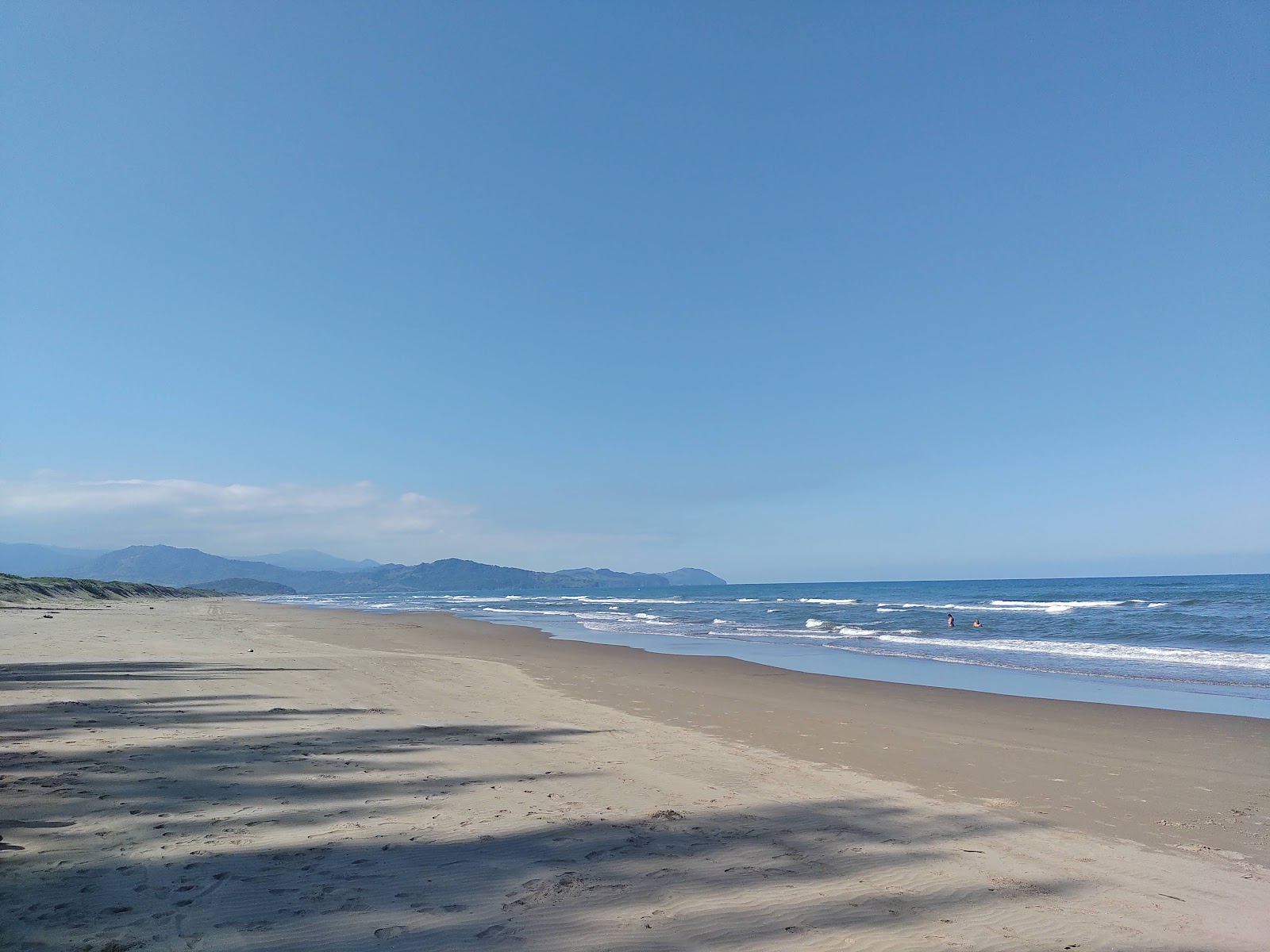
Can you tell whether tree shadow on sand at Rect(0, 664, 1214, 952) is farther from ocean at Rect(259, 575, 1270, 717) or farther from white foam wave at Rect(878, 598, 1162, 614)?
white foam wave at Rect(878, 598, 1162, 614)

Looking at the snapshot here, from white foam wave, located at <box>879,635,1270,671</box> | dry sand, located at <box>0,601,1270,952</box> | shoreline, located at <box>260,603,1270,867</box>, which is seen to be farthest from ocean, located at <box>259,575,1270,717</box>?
dry sand, located at <box>0,601,1270,952</box>

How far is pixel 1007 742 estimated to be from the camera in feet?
32.6

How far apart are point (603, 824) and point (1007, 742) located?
22.6 feet

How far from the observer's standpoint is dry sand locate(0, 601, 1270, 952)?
13.3 ft

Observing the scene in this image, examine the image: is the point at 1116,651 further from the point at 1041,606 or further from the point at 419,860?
the point at 1041,606

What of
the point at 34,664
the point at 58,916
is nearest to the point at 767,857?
the point at 58,916

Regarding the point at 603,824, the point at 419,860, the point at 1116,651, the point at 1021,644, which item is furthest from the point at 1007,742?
the point at 1021,644

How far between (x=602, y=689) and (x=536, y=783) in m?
7.53

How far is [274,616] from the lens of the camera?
131 ft

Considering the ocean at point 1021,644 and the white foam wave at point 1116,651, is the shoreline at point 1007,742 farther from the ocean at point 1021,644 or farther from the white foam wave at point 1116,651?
the white foam wave at point 1116,651

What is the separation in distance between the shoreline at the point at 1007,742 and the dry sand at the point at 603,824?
0.06m

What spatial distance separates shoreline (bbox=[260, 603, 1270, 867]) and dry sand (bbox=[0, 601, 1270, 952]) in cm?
6

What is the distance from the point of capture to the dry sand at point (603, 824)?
4.07 meters

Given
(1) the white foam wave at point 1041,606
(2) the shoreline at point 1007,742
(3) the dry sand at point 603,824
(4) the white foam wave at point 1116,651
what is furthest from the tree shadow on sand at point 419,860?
(1) the white foam wave at point 1041,606
